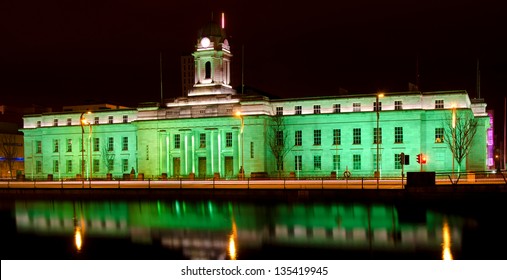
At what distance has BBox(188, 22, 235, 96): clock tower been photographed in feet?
242

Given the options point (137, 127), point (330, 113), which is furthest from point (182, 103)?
point (330, 113)

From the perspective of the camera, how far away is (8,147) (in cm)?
10906

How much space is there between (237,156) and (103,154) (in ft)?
71.7

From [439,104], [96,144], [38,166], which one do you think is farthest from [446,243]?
[38,166]

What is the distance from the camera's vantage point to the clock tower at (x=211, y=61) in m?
73.6

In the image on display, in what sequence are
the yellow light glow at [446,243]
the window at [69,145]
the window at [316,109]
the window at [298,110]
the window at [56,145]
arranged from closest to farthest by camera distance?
the yellow light glow at [446,243] → the window at [316,109] → the window at [298,110] → the window at [69,145] → the window at [56,145]

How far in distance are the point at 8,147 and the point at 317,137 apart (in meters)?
67.2

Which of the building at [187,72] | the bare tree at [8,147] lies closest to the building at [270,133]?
the bare tree at [8,147]

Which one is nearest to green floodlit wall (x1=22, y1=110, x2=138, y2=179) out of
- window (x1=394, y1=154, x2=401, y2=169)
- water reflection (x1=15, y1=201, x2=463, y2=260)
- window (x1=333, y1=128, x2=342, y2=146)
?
window (x1=333, y1=128, x2=342, y2=146)

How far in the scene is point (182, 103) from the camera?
75125 millimetres

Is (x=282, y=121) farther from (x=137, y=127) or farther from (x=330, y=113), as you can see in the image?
(x=137, y=127)

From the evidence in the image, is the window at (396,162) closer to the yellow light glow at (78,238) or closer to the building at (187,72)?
the yellow light glow at (78,238)

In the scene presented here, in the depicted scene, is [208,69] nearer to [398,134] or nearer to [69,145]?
[69,145]

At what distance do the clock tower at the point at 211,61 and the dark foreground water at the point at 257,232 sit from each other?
3893 centimetres
